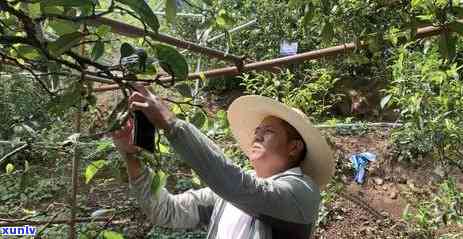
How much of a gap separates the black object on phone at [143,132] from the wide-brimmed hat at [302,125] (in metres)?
0.48

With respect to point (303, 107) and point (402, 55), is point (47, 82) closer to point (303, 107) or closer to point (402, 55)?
point (402, 55)

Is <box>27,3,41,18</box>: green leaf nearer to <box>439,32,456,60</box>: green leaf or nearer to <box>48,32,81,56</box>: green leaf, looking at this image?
<box>48,32,81,56</box>: green leaf

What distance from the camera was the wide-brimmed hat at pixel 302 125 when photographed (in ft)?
4.16

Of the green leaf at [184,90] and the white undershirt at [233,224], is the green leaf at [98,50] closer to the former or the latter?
the green leaf at [184,90]

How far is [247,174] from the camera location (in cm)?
102

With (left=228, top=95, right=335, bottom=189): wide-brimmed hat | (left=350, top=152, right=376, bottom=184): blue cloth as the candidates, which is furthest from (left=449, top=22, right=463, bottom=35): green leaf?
(left=350, top=152, right=376, bottom=184): blue cloth

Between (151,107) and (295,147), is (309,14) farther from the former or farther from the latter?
(151,107)

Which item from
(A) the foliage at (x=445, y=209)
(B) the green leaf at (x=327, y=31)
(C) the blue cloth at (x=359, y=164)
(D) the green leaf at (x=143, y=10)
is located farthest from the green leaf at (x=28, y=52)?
(C) the blue cloth at (x=359, y=164)

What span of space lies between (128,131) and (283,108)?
1.37ft

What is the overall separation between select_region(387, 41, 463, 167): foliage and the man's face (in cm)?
93

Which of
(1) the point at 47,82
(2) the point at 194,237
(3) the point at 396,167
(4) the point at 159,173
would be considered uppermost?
(1) the point at 47,82

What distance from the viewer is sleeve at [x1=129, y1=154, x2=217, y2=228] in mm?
1219

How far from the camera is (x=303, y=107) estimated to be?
8.37 feet

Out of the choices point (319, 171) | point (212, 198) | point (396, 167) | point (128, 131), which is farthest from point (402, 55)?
point (396, 167)
